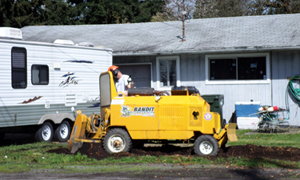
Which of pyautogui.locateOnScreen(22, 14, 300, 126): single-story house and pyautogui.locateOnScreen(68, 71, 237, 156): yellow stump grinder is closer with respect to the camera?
pyautogui.locateOnScreen(68, 71, 237, 156): yellow stump grinder

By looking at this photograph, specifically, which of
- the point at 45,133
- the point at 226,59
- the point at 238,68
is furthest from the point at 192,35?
the point at 45,133

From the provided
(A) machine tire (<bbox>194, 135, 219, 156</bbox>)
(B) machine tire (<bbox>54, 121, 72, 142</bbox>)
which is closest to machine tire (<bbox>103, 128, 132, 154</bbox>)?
(A) machine tire (<bbox>194, 135, 219, 156</bbox>)

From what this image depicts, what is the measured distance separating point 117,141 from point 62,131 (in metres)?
4.46

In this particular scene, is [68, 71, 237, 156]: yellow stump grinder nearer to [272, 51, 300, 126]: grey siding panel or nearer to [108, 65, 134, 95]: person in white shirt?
[108, 65, 134, 95]: person in white shirt

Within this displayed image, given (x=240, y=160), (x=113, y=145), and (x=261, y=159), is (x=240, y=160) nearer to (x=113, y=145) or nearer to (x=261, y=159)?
(x=261, y=159)

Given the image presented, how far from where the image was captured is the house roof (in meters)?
15.5

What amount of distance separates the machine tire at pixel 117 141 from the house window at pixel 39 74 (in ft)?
13.1

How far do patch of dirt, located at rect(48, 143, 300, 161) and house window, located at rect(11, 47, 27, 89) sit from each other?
8.55ft

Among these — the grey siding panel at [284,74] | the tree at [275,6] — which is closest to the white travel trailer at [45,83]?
the grey siding panel at [284,74]

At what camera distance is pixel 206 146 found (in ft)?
28.8

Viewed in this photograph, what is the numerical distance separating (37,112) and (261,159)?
6815 mm

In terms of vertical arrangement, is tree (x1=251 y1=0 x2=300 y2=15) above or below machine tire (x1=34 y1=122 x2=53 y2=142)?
above

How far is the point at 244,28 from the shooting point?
1759cm

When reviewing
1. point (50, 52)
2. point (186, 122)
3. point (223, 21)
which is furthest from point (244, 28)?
point (186, 122)
